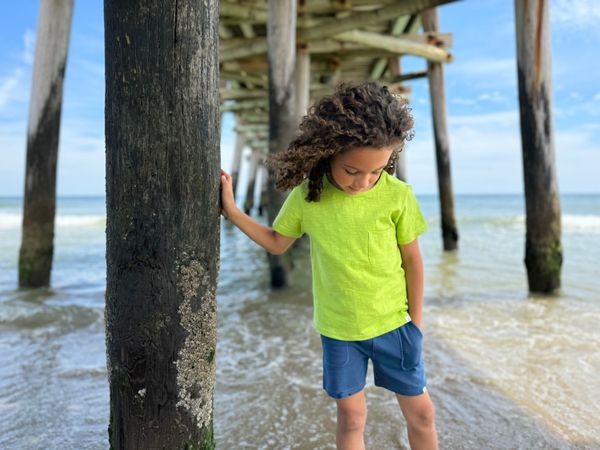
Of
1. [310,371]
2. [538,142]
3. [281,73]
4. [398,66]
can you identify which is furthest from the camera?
[398,66]

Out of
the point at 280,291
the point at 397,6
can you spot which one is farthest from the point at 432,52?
the point at 280,291

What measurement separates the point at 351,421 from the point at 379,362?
9.1 inches

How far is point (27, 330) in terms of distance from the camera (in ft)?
14.2

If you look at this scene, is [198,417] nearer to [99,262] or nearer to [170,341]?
[170,341]

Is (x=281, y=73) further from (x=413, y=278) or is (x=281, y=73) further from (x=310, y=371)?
(x=413, y=278)

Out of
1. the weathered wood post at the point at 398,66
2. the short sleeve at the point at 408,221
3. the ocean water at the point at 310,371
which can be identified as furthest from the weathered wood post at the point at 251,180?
the short sleeve at the point at 408,221

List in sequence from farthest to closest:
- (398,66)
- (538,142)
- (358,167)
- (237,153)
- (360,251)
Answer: (237,153) → (398,66) → (538,142) → (360,251) → (358,167)

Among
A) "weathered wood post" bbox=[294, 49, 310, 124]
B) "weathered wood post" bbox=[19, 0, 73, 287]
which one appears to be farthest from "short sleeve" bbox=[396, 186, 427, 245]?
"weathered wood post" bbox=[294, 49, 310, 124]

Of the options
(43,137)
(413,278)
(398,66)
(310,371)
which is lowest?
(310,371)

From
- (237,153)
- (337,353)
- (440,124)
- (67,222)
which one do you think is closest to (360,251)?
(337,353)

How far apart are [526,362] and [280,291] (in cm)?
304

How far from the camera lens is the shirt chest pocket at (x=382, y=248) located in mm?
1747

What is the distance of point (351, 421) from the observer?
70.2 inches

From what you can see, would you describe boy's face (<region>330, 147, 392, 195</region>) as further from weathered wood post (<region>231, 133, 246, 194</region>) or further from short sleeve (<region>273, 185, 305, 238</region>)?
weathered wood post (<region>231, 133, 246, 194</region>)
